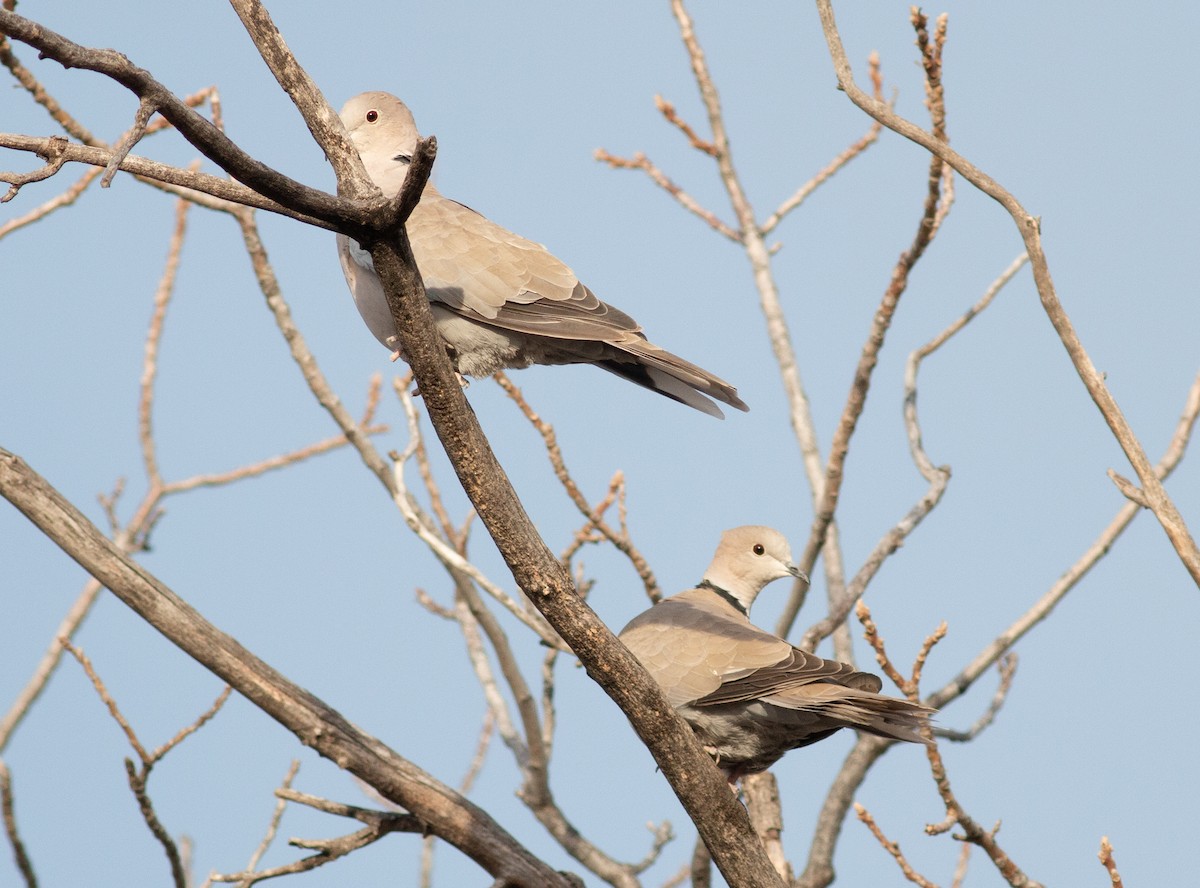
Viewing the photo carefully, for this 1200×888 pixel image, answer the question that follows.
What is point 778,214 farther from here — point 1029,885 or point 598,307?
point 1029,885

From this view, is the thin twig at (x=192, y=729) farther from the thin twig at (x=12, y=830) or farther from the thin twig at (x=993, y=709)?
the thin twig at (x=993, y=709)

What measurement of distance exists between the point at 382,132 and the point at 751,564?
7.06 ft

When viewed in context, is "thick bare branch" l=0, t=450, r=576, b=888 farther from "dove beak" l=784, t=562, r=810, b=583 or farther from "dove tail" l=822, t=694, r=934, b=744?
"dove beak" l=784, t=562, r=810, b=583

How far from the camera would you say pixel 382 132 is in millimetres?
4535

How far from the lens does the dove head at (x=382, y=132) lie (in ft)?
14.7

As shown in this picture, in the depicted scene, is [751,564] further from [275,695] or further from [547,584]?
[547,584]

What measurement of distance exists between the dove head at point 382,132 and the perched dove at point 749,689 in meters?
1.82

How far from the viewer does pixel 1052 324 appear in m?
3.35

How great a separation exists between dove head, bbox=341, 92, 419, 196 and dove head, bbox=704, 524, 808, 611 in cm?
191

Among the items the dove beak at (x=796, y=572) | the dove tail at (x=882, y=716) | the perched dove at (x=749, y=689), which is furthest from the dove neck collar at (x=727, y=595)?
the dove tail at (x=882, y=716)

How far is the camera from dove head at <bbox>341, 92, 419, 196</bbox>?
448 centimetres

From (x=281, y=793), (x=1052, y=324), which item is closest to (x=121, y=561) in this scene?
(x=281, y=793)

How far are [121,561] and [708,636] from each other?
69.4 inches

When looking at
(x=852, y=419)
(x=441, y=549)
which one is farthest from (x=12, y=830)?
(x=852, y=419)
